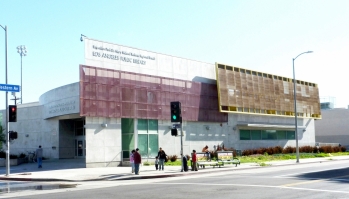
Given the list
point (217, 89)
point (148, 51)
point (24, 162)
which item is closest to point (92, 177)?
point (148, 51)

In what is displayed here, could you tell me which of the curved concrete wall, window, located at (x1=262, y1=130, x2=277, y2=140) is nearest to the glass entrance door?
the curved concrete wall

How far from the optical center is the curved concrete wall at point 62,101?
3556cm

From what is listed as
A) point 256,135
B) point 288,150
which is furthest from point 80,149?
point 288,150

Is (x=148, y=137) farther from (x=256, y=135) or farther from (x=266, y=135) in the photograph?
(x=266, y=135)

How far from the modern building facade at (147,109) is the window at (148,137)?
90mm

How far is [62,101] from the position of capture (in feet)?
123

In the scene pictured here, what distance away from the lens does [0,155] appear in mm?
42562

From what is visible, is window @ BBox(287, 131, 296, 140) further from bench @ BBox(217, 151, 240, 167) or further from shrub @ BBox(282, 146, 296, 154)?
bench @ BBox(217, 151, 240, 167)

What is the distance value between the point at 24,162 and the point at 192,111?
57.6ft

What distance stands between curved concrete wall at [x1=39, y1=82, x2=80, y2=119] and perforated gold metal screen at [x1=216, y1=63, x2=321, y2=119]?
53.0 ft

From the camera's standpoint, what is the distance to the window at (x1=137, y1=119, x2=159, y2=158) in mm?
38344

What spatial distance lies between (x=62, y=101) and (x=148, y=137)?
8312 millimetres

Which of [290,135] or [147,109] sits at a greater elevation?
[147,109]

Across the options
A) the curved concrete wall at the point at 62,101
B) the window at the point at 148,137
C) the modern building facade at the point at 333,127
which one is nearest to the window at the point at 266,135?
the window at the point at 148,137
